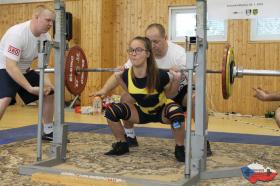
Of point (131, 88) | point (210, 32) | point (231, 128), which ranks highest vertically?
point (210, 32)

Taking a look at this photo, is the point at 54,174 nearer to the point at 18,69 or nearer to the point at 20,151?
the point at 20,151

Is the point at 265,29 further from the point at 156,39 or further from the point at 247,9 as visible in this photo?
the point at 156,39

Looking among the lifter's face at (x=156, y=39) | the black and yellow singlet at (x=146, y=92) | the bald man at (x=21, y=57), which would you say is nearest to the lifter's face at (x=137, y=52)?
the black and yellow singlet at (x=146, y=92)

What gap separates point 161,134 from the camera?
4281mm

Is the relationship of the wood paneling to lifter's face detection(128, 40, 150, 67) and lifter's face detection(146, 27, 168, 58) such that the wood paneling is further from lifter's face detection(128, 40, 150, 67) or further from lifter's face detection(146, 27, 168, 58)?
lifter's face detection(128, 40, 150, 67)

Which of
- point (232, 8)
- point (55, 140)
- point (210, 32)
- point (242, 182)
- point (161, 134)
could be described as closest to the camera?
point (242, 182)

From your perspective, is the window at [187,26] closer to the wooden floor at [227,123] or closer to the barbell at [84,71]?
the wooden floor at [227,123]

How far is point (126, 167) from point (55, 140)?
573mm

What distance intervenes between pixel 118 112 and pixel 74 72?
1.55ft

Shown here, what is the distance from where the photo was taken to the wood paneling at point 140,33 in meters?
6.96

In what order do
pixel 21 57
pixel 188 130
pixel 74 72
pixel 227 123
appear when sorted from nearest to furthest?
pixel 188 130 → pixel 74 72 → pixel 21 57 → pixel 227 123

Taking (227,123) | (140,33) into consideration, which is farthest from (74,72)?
(140,33)

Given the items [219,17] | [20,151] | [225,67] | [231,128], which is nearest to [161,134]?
[231,128]

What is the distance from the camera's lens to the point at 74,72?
3.04 metres
